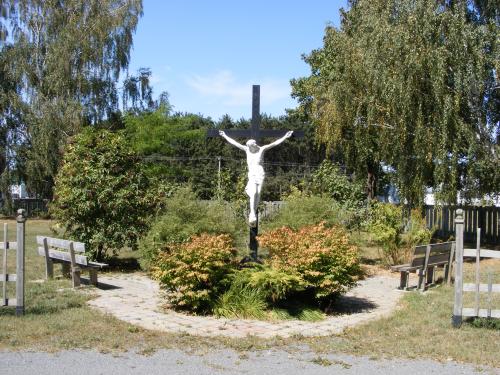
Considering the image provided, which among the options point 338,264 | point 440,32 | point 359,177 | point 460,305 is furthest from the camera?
point 359,177

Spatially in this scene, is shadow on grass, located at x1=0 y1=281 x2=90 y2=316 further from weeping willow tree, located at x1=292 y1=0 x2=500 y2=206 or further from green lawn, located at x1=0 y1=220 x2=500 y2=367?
weeping willow tree, located at x1=292 y1=0 x2=500 y2=206

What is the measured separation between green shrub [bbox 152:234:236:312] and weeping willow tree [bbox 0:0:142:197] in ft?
76.4

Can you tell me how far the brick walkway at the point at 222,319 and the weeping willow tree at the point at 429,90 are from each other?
4710mm

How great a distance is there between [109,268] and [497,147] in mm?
10181

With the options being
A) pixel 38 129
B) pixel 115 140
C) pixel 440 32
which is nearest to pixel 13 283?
pixel 115 140

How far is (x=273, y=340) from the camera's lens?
6.66 meters

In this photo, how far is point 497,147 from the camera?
14.9m

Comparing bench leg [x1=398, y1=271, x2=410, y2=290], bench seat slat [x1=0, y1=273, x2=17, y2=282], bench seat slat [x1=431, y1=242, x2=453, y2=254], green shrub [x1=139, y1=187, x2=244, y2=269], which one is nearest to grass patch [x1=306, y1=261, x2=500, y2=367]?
bench leg [x1=398, y1=271, x2=410, y2=290]

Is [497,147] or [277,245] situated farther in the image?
[497,147]

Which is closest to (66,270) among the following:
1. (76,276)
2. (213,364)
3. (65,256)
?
(65,256)

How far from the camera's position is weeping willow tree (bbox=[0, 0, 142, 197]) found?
30.1 metres

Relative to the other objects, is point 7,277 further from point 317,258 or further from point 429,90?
point 429,90

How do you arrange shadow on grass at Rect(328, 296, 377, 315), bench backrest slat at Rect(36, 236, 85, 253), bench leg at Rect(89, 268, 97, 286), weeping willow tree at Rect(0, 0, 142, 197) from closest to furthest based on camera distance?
shadow on grass at Rect(328, 296, 377, 315)
bench backrest slat at Rect(36, 236, 85, 253)
bench leg at Rect(89, 268, 97, 286)
weeping willow tree at Rect(0, 0, 142, 197)

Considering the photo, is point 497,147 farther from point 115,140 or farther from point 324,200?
point 115,140
